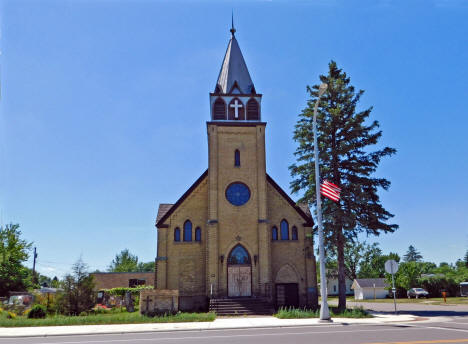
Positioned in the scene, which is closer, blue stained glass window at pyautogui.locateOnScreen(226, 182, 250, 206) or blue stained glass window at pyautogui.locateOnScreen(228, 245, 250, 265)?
blue stained glass window at pyautogui.locateOnScreen(228, 245, 250, 265)

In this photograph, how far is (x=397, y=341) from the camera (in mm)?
11703

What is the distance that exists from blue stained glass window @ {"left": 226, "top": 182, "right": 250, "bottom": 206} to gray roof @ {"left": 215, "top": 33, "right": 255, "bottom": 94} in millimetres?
7866

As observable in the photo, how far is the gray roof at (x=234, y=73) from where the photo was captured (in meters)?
32.0

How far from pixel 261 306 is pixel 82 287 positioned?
460 inches

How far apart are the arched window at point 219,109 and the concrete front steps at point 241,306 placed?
13948 millimetres

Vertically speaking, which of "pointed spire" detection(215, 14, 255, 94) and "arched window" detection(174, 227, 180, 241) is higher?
"pointed spire" detection(215, 14, 255, 94)

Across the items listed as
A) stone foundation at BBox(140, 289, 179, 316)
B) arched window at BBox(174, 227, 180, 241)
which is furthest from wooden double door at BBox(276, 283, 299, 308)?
stone foundation at BBox(140, 289, 179, 316)

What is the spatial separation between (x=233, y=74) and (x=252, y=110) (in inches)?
145

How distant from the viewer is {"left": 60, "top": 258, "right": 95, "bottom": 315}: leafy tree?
24562 mm

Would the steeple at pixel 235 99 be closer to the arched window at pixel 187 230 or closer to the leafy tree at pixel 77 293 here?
the arched window at pixel 187 230

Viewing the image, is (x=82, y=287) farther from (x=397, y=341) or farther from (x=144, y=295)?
(x=397, y=341)

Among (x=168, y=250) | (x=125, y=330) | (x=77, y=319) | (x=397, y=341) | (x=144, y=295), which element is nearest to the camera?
(x=397, y=341)

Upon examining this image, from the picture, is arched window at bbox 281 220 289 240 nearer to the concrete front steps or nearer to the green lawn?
the concrete front steps

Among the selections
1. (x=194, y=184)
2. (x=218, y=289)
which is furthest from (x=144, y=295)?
(x=194, y=184)
